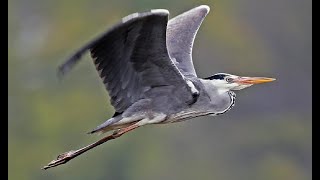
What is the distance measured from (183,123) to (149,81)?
11699 mm

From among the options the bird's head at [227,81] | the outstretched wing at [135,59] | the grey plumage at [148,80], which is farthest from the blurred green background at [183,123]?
the outstretched wing at [135,59]

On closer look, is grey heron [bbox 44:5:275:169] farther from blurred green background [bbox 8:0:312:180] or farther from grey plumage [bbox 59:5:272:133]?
blurred green background [bbox 8:0:312:180]

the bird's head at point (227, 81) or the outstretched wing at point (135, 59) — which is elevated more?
the outstretched wing at point (135, 59)

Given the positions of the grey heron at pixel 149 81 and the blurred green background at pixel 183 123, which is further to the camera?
the blurred green background at pixel 183 123

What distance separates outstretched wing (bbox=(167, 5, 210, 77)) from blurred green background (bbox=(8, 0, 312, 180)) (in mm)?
8509

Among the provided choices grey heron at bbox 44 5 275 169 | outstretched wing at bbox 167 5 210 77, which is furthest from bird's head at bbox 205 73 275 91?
outstretched wing at bbox 167 5 210 77

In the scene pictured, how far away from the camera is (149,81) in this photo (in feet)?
23.7

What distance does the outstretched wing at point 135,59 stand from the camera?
265 inches

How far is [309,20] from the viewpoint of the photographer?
829 inches

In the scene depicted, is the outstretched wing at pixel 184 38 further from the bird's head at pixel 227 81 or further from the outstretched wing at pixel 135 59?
the outstretched wing at pixel 135 59

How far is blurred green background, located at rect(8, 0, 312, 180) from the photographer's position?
59.0ft

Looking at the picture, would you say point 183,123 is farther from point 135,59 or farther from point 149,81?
point 135,59

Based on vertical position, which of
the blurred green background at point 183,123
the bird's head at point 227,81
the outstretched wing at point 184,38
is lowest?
the blurred green background at point 183,123
